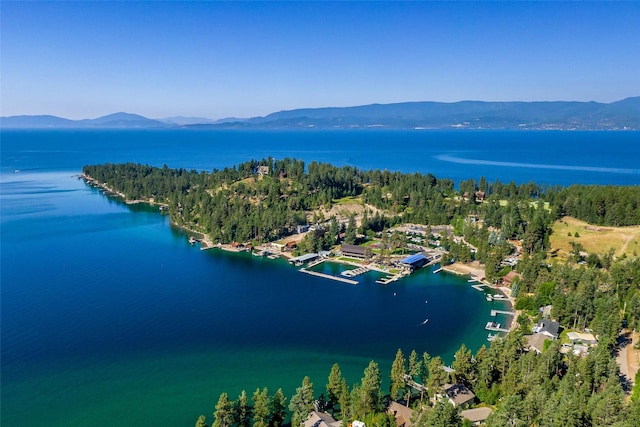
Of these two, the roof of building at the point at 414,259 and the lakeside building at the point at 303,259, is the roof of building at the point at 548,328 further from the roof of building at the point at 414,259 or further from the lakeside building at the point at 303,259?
the lakeside building at the point at 303,259

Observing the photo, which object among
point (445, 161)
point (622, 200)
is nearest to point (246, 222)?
point (622, 200)

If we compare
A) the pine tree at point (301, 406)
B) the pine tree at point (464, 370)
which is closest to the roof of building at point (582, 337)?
the pine tree at point (464, 370)

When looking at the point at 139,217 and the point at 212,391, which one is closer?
the point at 212,391

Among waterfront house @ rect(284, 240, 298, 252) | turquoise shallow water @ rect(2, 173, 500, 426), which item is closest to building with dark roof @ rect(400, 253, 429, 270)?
turquoise shallow water @ rect(2, 173, 500, 426)

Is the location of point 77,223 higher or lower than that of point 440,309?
higher

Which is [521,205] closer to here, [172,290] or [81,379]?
[172,290]

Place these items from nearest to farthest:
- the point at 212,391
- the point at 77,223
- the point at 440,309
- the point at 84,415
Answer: the point at 84,415, the point at 212,391, the point at 440,309, the point at 77,223

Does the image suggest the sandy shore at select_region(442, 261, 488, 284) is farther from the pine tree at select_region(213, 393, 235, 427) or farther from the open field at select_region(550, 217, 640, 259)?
the pine tree at select_region(213, 393, 235, 427)
